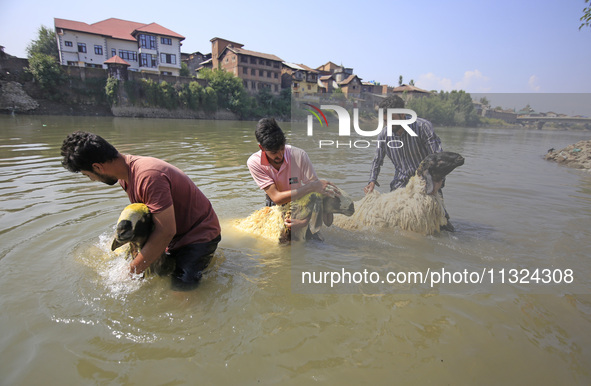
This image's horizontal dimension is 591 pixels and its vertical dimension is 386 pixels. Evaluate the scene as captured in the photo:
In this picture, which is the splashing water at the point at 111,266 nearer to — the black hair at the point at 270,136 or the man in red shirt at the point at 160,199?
the man in red shirt at the point at 160,199

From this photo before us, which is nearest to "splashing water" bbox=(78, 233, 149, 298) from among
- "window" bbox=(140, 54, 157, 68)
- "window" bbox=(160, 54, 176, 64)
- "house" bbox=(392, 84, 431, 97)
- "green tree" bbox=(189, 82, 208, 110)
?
"house" bbox=(392, 84, 431, 97)

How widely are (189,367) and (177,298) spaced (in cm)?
83

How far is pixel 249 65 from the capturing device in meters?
47.8

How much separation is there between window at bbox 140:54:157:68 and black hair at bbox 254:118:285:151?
162 ft

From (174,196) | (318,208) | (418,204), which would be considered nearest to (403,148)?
(418,204)

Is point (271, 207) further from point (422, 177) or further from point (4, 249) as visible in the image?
point (4, 249)

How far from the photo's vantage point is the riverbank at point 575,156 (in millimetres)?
11062

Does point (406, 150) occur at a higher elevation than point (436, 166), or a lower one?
higher

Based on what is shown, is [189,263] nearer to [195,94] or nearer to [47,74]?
[47,74]

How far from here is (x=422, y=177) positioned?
435 centimetres

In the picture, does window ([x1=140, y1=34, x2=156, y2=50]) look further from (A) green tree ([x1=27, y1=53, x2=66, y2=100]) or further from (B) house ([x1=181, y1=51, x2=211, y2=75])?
(B) house ([x1=181, y1=51, x2=211, y2=75])

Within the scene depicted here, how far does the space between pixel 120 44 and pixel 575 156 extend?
50317mm

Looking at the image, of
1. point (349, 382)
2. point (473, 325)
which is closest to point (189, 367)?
point (349, 382)

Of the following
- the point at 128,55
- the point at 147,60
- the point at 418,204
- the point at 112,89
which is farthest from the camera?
the point at 147,60
